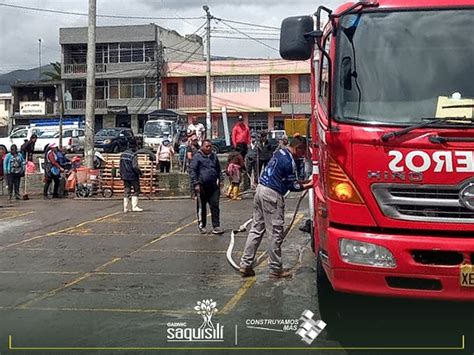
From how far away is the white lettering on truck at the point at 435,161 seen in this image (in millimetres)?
Result: 5004

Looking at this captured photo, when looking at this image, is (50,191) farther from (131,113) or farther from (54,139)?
(131,113)

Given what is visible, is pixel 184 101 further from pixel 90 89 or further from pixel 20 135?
pixel 90 89

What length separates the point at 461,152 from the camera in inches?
198

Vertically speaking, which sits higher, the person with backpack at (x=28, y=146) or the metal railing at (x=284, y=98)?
the metal railing at (x=284, y=98)

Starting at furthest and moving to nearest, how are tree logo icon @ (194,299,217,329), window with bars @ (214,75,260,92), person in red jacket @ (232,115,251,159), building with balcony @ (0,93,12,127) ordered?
building with balcony @ (0,93,12,127) < window with bars @ (214,75,260,92) < person in red jacket @ (232,115,251,159) < tree logo icon @ (194,299,217,329)

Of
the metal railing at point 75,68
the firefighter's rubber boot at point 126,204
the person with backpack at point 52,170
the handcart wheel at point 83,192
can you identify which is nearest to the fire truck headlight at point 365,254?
the firefighter's rubber boot at point 126,204

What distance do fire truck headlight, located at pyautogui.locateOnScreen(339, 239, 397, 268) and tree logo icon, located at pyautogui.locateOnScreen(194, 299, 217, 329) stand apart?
1.82m

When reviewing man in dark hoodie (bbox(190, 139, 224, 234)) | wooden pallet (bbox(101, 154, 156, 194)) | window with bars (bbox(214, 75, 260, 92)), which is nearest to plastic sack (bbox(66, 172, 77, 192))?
wooden pallet (bbox(101, 154, 156, 194))

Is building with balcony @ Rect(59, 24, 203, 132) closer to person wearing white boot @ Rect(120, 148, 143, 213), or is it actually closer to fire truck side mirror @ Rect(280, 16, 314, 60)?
person wearing white boot @ Rect(120, 148, 143, 213)

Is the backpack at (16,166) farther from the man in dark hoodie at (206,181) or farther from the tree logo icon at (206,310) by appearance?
the tree logo icon at (206,310)

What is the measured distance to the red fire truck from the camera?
505 cm

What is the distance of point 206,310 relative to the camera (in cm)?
705

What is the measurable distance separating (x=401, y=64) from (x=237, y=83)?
164 ft

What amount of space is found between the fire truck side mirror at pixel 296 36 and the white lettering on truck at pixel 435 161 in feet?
5.20
